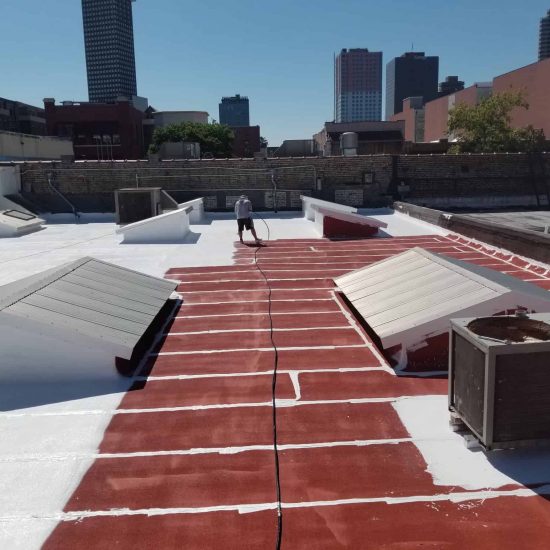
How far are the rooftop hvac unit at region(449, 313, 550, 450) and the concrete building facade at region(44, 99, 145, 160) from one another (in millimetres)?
63244

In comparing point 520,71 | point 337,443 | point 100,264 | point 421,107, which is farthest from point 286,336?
point 421,107

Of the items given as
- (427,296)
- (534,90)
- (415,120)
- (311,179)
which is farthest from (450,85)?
(427,296)

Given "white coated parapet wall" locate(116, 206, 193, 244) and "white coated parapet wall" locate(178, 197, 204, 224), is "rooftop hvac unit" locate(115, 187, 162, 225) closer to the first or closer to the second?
"white coated parapet wall" locate(178, 197, 204, 224)

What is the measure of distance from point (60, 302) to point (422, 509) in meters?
4.97

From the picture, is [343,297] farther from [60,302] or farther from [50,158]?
[50,158]

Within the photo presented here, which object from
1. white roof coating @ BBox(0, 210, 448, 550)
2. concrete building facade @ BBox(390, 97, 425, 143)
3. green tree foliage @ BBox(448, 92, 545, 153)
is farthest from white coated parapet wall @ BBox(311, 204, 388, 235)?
concrete building facade @ BBox(390, 97, 425, 143)

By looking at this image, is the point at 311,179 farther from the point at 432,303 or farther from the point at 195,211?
the point at 432,303

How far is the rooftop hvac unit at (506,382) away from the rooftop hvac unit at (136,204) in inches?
648

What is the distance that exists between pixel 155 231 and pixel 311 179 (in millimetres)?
11679

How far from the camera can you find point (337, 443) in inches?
187

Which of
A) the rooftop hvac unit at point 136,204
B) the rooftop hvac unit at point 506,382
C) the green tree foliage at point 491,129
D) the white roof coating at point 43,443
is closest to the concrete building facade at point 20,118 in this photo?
the green tree foliage at point 491,129

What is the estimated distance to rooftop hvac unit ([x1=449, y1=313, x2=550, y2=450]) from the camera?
403 cm

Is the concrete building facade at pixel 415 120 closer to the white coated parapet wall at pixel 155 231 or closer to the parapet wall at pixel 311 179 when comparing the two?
the parapet wall at pixel 311 179

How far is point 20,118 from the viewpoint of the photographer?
Result: 7206 cm
